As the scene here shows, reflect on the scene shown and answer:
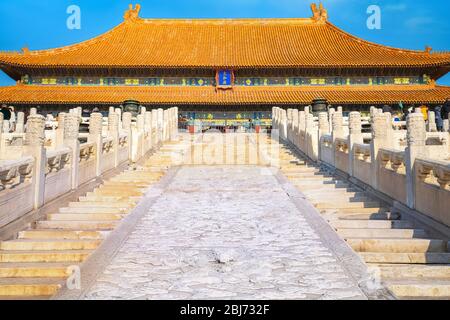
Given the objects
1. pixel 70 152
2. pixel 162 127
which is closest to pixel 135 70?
pixel 162 127

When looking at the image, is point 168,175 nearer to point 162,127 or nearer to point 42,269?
Answer: point 42,269

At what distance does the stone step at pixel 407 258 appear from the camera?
4414 mm

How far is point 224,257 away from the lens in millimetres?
4312

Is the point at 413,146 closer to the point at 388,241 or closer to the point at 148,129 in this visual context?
the point at 388,241

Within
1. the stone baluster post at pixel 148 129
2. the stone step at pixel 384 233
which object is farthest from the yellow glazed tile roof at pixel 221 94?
the stone step at pixel 384 233

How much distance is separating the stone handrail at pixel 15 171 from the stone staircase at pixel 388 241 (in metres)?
4.34

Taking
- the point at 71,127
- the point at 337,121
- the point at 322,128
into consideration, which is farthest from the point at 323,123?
the point at 71,127

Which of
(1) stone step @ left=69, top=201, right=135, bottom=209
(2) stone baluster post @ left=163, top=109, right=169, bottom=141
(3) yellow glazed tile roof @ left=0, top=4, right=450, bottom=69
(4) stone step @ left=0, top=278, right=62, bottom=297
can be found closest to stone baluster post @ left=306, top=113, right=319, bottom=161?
(1) stone step @ left=69, top=201, right=135, bottom=209

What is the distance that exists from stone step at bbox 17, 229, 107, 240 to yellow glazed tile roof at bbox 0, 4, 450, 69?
22.6m

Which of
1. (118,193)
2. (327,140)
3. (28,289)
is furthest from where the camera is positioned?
(327,140)

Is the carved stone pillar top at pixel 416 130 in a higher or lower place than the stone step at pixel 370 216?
higher

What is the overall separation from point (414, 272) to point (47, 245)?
4164 millimetres

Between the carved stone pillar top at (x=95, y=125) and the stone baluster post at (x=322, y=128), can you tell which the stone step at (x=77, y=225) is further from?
the stone baluster post at (x=322, y=128)

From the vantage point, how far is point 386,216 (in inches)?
244
